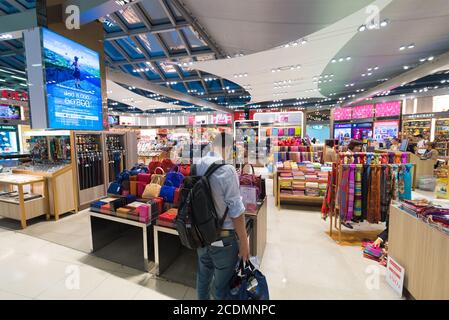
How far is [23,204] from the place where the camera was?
389 centimetres

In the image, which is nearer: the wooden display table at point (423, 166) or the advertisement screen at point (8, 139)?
the advertisement screen at point (8, 139)

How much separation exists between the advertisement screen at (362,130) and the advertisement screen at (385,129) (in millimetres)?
365

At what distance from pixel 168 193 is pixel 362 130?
1583 centimetres

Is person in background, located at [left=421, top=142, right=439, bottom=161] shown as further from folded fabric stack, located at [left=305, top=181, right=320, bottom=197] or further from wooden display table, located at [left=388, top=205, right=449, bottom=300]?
wooden display table, located at [left=388, top=205, right=449, bottom=300]

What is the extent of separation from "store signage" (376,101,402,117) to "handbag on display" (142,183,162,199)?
1534cm

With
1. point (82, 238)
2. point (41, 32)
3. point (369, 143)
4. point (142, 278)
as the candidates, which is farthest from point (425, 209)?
point (369, 143)

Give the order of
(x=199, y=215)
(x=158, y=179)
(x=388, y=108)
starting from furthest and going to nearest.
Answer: (x=388, y=108) < (x=158, y=179) < (x=199, y=215)

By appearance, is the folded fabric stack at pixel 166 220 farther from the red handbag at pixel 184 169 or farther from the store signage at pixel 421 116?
the store signage at pixel 421 116

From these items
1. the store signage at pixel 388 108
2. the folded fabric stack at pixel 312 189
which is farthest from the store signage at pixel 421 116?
the folded fabric stack at pixel 312 189

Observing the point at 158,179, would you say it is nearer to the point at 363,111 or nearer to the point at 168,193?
the point at 168,193

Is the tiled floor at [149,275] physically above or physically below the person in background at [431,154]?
below

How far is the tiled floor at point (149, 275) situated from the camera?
223 centimetres

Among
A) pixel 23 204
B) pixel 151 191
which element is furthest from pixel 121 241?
pixel 23 204

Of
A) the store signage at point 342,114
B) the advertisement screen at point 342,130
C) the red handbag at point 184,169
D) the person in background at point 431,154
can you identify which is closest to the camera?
the red handbag at point 184,169
